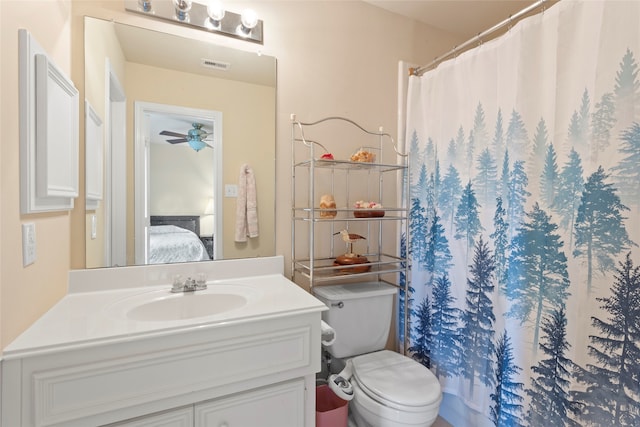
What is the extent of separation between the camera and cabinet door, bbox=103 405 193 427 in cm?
94

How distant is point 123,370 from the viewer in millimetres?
893

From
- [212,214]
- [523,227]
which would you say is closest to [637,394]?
[523,227]

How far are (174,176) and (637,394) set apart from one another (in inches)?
74.1

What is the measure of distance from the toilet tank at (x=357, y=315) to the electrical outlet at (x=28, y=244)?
3.77ft

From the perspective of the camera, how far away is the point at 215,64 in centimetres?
151

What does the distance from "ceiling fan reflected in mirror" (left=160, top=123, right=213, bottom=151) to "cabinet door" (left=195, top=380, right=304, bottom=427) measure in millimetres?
1064

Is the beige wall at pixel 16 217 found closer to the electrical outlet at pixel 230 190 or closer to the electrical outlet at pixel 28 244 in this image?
the electrical outlet at pixel 28 244

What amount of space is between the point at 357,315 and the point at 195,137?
121 cm

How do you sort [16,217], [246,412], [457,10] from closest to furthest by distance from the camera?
[16,217] → [246,412] → [457,10]

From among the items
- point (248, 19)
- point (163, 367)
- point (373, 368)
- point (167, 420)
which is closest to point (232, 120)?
point (248, 19)

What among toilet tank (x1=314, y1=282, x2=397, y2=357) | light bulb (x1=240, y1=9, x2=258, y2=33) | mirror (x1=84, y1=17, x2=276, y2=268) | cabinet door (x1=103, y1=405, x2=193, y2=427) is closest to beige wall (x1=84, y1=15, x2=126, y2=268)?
mirror (x1=84, y1=17, x2=276, y2=268)

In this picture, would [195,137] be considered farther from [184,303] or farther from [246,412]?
[246,412]

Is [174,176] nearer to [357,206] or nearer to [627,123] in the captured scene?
[357,206]

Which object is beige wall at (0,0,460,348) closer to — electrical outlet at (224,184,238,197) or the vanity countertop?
the vanity countertop
